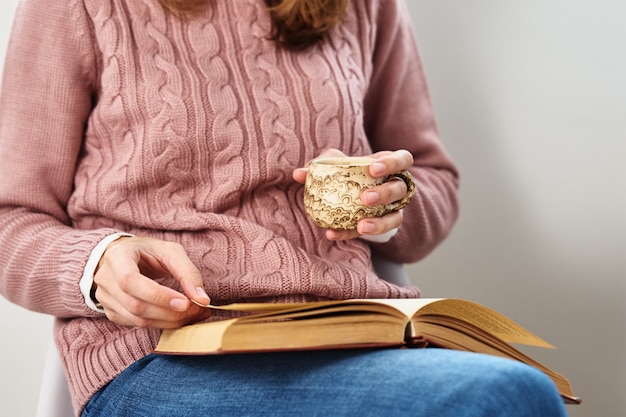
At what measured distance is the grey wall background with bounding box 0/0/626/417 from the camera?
1.38 meters

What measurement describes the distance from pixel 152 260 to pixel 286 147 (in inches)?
11.2

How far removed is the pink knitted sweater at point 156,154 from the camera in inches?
39.7

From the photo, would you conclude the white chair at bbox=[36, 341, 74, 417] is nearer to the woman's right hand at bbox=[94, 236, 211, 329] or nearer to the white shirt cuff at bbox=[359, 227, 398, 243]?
the woman's right hand at bbox=[94, 236, 211, 329]

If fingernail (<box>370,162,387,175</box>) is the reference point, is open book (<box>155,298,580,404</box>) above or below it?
below

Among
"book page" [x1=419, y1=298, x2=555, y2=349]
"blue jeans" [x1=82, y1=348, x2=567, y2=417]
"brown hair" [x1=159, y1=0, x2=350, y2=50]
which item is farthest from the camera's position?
"brown hair" [x1=159, y1=0, x2=350, y2=50]

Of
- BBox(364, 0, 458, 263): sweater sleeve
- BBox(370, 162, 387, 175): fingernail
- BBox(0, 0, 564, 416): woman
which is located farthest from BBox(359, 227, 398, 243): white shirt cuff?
A: BBox(370, 162, 387, 175): fingernail

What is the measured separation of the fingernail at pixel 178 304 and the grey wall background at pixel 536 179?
32.3 inches

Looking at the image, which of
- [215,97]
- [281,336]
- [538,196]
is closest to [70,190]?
[215,97]

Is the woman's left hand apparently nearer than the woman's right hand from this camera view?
No

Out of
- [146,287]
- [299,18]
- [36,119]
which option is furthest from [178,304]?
[299,18]

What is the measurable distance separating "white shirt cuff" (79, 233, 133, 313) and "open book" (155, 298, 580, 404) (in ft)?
0.49

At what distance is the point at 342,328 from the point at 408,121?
2.27 ft

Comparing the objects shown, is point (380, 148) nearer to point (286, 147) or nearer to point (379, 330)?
point (286, 147)

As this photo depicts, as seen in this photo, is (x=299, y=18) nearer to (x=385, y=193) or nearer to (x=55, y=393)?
(x=385, y=193)
